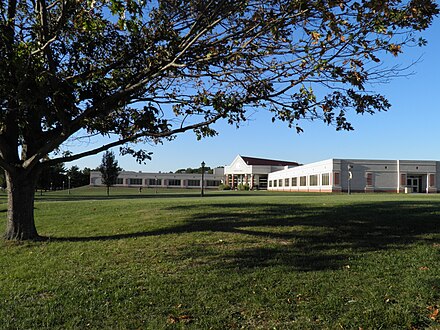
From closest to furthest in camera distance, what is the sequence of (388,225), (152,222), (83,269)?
(83,269) < (388,225) < (152,222)

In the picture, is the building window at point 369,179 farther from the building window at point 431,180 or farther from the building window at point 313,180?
the building window at point 431,180

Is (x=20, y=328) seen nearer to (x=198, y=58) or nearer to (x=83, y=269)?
(x=83, y=269)

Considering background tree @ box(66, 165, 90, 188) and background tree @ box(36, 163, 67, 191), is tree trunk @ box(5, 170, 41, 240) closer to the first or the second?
background tree @ box(36, 163, 67, 191)

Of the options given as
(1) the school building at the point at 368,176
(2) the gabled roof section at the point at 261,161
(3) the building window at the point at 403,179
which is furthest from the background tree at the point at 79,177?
(3) the building window at the point at 403,179

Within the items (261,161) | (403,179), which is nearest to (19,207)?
(403,179)

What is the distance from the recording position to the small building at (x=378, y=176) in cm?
6106

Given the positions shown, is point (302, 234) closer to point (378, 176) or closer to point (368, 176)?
point (368, 176)

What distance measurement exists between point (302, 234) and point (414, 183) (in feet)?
203

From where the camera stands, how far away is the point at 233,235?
984cm

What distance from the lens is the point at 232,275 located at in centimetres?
678

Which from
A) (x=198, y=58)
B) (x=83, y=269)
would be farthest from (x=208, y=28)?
(x=83, y=269)

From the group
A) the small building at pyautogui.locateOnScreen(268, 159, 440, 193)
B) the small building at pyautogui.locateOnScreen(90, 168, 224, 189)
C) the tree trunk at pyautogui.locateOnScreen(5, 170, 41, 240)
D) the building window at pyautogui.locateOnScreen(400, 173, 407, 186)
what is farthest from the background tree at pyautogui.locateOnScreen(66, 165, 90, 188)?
the tree trunk at pyautogui.locateOnScreen(5, 170, 41, 240)

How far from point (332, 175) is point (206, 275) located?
185 feet

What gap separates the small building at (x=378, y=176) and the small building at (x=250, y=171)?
32.7m
